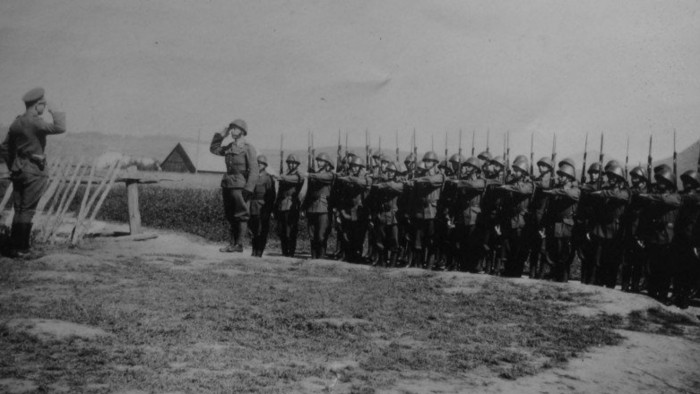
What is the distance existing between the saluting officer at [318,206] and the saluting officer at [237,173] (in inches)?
46.9

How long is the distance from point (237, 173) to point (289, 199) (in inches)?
55.2

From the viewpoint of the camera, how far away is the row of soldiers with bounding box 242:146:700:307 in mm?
8930

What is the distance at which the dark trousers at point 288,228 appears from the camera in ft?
38.0

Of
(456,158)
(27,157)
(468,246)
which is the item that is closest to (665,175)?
(468,246)

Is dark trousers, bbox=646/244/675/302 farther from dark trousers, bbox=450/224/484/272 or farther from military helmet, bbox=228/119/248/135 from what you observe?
military helmet, bbox=228/119/248/135

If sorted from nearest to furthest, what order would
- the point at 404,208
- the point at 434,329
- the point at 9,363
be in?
the point at 9,363 < the point at 434,329 < the point at 404,208

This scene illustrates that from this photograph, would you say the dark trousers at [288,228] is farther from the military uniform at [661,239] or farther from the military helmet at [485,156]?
the military uniform at [661,239]

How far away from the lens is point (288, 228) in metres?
12.0

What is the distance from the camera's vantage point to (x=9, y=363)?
4.06 m

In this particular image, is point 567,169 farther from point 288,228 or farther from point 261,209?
point 261,209

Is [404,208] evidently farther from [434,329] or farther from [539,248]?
[434,329]

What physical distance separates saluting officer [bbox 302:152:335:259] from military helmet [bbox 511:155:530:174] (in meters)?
3.46

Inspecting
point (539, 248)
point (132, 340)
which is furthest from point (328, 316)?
point (539, 248)

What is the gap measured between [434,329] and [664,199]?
4.98 m
